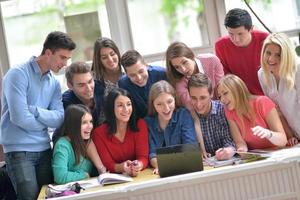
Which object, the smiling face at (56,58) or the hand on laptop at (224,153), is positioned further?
the smiling face at (56,58)

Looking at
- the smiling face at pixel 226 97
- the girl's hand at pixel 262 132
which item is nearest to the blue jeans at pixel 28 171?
the smiling face at pixel 226 97

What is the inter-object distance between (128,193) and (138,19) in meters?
1.81

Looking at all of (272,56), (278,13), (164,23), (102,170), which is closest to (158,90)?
(102,170)

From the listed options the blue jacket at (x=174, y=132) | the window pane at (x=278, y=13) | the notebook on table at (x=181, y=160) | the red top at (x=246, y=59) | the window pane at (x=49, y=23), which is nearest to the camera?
the notebook on table at (x=181, y=160)

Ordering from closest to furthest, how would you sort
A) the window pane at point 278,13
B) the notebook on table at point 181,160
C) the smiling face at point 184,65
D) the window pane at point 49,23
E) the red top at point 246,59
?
the notebook on table at point 181,160
the smiling face at point 184,65
the red top at point 246,59
the window pane at point 49,23
the window pane at point 278,13

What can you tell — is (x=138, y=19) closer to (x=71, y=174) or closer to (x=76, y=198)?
(x=71, y=174)

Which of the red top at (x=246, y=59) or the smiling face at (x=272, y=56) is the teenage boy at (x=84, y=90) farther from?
the smiling face at (x=272, y=56)

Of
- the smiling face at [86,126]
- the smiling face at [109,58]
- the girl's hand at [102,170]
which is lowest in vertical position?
the girl's hand at [102,170]

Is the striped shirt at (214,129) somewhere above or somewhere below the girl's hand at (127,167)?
above

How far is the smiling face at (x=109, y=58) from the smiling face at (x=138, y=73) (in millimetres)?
137

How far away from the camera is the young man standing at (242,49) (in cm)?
283

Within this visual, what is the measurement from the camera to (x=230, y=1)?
3.66 metres

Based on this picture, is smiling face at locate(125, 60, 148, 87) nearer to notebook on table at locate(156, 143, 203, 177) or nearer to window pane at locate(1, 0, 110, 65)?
notebook on table at locate(156, 143, 203, 177)

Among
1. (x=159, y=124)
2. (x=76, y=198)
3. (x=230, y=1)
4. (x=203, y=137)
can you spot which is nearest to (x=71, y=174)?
(x=76, y=198)
